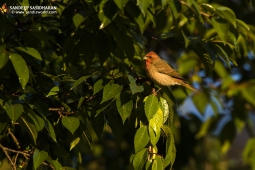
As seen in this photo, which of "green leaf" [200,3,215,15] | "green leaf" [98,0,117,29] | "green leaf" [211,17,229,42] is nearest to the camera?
"green leaf" [98,0,117,29]

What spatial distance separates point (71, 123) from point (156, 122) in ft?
1.60

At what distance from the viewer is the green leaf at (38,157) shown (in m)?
2.99

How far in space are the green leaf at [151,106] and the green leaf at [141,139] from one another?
0.11m

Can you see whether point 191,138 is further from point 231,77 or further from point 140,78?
point 140,78

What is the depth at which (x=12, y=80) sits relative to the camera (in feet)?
12.0

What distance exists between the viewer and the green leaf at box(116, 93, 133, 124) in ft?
10.0

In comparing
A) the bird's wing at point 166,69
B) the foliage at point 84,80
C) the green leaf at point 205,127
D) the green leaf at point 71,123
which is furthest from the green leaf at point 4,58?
the green leaf at point 205,127

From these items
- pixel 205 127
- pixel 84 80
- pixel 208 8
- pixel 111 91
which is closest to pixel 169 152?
pixel 111 91

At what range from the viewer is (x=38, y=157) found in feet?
9.99

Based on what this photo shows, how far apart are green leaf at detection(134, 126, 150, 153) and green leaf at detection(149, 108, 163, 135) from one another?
0.05 meters

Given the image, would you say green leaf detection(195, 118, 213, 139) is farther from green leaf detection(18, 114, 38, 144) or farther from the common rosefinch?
green leaf detection(18, 114, 38, 144)

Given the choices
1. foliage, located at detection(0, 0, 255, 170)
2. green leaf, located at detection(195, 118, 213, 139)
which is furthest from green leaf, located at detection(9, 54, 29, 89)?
green leaf, located at detection(195, 118, 213, 139)

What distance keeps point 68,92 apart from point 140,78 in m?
0.47

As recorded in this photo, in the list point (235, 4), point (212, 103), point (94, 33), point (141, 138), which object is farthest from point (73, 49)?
point (235, 4)
